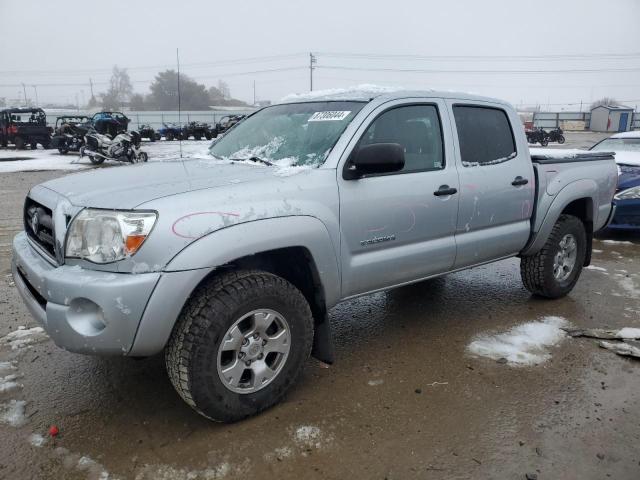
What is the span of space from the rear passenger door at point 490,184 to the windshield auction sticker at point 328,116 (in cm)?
94

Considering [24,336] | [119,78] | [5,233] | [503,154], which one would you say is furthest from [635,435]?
[119,78]

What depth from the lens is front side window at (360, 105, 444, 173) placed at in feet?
11.0

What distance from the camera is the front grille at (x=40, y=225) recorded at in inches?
108

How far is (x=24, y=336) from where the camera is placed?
12.6 ft

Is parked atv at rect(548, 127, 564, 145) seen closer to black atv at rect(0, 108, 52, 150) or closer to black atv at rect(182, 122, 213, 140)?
black atv at rect(182, 122, 213, 140)

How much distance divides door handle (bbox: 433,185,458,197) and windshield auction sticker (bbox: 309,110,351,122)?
81cm

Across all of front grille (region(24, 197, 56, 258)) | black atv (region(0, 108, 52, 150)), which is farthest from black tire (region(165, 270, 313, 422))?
black atv (region(0, 108, 52, 150))

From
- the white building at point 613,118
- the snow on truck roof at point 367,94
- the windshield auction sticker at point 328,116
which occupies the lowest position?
the windshield auction sticker at point 328,116

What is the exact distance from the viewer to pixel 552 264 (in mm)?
4598

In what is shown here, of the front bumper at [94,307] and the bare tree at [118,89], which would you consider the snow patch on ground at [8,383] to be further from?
the bare tree at [118,89]

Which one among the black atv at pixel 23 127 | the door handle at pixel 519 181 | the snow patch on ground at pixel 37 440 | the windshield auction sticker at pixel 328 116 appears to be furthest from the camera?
the black atv at pixel 23 127

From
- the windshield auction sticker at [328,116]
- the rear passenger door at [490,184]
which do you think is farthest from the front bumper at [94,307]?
the rear passenger door at [490,184]

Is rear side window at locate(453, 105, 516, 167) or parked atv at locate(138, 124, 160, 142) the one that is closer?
rear side window at locate(453, 105, 516, 167)

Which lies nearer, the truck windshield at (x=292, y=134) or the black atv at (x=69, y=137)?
the truck windshield at (x=292, y=134)
